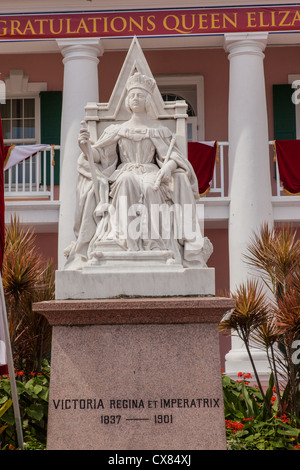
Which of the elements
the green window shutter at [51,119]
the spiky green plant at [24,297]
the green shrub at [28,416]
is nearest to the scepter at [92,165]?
the spiky green plant at [24,297]

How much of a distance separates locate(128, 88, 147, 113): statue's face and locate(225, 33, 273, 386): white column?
6.64 meters

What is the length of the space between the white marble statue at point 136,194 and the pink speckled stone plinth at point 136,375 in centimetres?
59

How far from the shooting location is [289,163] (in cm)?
1448

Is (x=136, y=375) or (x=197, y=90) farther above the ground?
(x=197, y=90)

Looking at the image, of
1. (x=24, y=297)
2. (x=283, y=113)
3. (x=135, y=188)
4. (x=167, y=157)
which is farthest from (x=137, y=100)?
(x=283, y=113)

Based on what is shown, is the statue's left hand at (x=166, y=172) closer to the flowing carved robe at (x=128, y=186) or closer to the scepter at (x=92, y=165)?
the flowing carved robe at (x=128, y=186)

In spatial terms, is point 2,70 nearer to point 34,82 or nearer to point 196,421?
point 34,82

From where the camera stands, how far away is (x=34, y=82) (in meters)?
17.2

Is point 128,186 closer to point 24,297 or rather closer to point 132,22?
point 24,297

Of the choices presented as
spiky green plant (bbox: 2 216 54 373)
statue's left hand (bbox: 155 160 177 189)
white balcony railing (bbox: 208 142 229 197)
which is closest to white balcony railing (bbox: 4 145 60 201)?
white balcony railing (bbox: 208 142 229 197)

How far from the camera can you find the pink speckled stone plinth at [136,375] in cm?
588

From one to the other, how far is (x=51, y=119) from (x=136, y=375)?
444 inches
